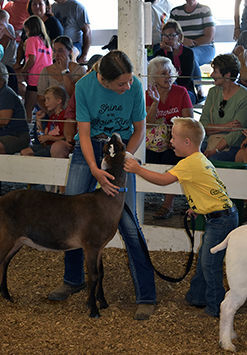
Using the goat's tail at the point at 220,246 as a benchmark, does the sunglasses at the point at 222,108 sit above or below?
above

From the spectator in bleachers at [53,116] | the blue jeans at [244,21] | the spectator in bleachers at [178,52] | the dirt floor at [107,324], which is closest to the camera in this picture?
the dirt floor at [107,324]

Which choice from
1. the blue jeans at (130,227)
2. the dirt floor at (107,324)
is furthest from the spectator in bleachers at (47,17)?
the blue jeans at (130,227)

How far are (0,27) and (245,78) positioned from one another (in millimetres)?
4173

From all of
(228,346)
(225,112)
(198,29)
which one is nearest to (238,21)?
(198,29)

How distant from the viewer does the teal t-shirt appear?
371 cm

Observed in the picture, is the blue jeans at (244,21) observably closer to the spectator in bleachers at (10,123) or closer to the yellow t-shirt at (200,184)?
the spectator in bleachers at (10,123)

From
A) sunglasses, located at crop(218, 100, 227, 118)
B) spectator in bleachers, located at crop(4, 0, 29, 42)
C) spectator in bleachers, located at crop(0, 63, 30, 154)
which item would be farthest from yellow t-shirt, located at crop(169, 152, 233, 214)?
spectator in bleachers, located at crop(4, 0, 29, 42)

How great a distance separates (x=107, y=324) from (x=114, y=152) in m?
1.17

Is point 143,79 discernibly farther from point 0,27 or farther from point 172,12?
point 0,27

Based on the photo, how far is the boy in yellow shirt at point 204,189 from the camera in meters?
3.56

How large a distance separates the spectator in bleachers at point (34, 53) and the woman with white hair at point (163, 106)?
2.39 m

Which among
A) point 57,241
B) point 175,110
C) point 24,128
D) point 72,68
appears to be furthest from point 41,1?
point 57,241

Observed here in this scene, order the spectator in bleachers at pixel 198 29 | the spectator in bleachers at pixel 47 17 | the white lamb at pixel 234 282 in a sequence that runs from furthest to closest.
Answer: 1. the spectator in bleachers at pixel 47 17
2. the spectator in bleachers at pixel 198 29
3. the white lamb at pixel 234 282

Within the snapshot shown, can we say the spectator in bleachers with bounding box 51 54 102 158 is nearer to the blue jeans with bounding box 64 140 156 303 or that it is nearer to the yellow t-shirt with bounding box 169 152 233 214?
the blue jeans with bounding box 64 140 156 303
